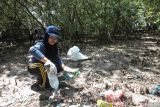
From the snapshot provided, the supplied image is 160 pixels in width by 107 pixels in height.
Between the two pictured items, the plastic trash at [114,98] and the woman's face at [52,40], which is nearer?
the plastic trash at [114,98]

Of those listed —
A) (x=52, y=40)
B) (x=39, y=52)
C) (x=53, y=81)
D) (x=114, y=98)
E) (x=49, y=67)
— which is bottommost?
(x=114, y=98)

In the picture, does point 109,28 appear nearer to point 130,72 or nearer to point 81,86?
point 130,72

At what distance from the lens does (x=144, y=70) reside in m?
8.38

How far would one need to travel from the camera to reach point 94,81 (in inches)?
292

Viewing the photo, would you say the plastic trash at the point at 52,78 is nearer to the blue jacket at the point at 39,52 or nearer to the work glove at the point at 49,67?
the work glove at the point at 49,67

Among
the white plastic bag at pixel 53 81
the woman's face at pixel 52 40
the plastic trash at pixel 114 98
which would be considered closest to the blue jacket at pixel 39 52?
the woman's face at pixel 52 40

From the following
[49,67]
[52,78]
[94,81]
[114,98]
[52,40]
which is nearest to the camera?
[114,98]

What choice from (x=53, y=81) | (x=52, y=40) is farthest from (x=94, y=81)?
(x=52, y=40)

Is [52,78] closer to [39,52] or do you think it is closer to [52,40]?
[39,52]

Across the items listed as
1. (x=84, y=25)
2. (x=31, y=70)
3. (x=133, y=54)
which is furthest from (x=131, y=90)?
(x=84, y=25)

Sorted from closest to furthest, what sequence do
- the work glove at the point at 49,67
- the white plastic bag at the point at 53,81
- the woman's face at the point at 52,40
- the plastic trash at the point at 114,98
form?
the plastic trash at the point at 114,98 < the work glove at the point at 49,67 < the white plastic bag at the point at 53,81 < the woman's face at the point at 52,40

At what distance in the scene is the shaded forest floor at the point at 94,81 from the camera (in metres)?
6.23

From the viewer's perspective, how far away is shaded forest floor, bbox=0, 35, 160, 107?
623 centimetres

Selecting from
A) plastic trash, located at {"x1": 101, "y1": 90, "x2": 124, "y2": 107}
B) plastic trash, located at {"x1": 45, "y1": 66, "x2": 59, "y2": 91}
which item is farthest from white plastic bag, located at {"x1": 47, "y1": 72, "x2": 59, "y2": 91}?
plastic trash, located at {"x1": 101, "y1": 90, "x2": 124, "y2": 107}
